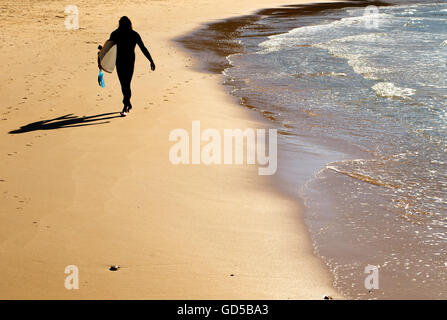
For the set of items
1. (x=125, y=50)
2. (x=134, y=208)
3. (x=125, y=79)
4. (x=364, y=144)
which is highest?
(x=125, y=50)

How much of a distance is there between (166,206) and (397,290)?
247cm

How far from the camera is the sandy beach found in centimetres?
437

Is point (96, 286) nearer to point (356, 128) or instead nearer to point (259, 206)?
point (259, 206)

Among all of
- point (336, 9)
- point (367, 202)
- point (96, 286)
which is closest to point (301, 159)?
point (367, 202)

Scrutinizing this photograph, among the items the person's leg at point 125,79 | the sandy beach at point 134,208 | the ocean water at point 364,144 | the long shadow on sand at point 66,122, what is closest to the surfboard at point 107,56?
the person's leg at point 125,79

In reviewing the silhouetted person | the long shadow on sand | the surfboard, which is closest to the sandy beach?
the long shadow on sand

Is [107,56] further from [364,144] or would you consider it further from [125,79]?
[364,144]

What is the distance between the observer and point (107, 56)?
9.36 meters

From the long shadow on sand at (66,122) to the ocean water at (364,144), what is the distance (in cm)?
289

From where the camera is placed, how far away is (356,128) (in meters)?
9.08

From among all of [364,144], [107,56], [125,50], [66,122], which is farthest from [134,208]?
[107,56]

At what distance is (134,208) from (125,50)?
4243 millimetres

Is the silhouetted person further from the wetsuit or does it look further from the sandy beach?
the sandy beach

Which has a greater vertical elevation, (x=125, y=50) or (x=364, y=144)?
(x=125, y=50)
